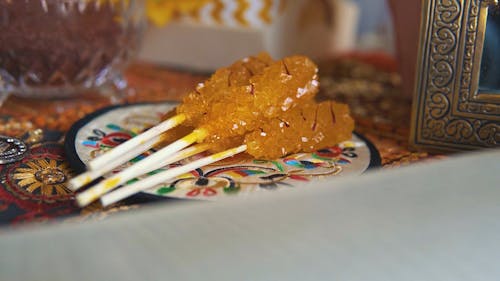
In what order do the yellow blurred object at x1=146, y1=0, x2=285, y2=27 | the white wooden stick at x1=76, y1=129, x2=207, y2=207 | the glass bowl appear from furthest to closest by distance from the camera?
1. the yellow blurred object at x1=146, y1=0, x2=285, y2=27
2. the glass bowl
3. the white wooden stick at x1=76, y1=129, x2=207, y2=207

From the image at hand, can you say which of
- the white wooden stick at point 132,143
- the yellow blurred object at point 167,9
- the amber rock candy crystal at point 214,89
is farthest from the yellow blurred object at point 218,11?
the white wooden stick at point 132,143

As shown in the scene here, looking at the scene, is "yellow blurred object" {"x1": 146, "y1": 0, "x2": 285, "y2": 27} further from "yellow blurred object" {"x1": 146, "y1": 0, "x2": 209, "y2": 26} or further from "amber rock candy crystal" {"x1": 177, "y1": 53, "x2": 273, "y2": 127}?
"amber rock candy crystal" {"x1": 177, "y1": 53, "x2": 273, "y2": 127}

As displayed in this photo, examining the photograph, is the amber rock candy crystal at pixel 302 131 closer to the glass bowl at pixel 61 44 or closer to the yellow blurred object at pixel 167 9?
the glass bowl at pixel 61 44

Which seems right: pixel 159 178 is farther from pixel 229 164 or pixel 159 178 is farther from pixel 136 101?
pixel 136 101

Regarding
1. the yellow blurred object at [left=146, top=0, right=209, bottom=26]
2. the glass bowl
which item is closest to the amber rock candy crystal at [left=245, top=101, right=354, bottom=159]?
the glass bowl

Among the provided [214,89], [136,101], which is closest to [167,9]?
[136,101]

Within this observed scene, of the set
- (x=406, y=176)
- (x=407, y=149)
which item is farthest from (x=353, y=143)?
(x=406, y=176)

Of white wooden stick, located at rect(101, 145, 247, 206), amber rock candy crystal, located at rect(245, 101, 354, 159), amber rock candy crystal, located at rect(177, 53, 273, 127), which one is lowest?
white wooden stick, located at rect(101, 145, 247, 206)
